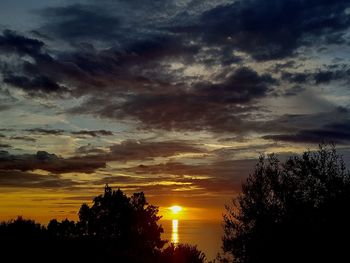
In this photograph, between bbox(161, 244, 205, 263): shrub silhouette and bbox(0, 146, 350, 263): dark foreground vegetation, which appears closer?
bbox(0, 146, 350, 263): dark foreground vegetation

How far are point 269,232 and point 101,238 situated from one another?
14.9 metres

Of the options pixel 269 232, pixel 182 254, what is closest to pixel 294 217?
pixel 269 232

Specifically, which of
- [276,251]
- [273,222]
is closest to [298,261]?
[276,251]

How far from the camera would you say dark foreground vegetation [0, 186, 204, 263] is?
27469mm

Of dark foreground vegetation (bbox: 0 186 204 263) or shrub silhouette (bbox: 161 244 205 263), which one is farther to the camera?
shrub silhouette (bbox: 161 244 205 263)

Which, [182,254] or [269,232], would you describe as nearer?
[269,232]

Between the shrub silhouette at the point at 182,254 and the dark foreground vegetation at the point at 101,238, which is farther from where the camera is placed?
the shrub silhouette at the point at 182,254

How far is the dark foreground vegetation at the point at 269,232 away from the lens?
28812 mm

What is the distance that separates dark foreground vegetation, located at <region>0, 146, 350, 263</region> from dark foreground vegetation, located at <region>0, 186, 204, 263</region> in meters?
0.07

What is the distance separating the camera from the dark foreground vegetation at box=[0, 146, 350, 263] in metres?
28.8

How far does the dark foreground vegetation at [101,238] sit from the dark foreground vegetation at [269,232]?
65 mm

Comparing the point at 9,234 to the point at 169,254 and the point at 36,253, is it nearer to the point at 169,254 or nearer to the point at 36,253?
the point at 36,253

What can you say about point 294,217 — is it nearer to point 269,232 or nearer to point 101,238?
point 269,232

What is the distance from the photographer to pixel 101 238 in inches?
1604
